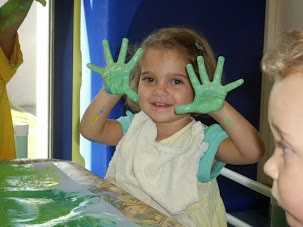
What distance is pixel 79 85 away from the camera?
74.7 inches

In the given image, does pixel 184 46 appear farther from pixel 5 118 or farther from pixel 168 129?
pixel 5 118

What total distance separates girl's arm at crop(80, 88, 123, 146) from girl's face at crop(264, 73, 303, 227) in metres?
0.53

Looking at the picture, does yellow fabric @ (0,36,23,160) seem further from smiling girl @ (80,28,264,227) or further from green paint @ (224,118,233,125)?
green paint @ (224,118,233,125)

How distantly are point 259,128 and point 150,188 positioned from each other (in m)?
1.26

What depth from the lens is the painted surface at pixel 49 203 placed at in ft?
1.95

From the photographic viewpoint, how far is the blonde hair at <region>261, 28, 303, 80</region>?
0.49 meters

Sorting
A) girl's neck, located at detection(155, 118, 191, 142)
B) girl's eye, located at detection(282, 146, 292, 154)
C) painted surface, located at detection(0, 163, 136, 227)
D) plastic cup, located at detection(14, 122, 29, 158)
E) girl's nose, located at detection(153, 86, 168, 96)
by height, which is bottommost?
plastic cup, located at detection(14, 122, 29, 158)

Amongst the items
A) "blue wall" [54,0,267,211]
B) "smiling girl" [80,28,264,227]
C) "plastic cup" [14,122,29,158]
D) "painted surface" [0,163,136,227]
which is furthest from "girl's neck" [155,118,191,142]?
"blue wall" [54,0,267,211]

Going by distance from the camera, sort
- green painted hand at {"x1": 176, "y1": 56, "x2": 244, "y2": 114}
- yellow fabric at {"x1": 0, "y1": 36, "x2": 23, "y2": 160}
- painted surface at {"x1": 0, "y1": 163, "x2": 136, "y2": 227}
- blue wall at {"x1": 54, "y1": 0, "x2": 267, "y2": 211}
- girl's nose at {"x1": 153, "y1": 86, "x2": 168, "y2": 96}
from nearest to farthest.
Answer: painted surface at {"x1": 0, "y1": 163, "x2": 136, "y2": 227} < green painted hand at {"x1": 176, "y1": 56, "x2": 244, "y2": 114} < girl's nose at {"x1": 153, "y1": 86, "x2": 168, "y2": 96} < yellow fabric at {"x1": 0, "y1": 36, "x2": 23, "y2": 160} < blue wall at {"x1": 54, "y1": 0, "x2": 267, "y2": 211}

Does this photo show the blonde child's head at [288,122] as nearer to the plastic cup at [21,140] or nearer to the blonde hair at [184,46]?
the blonde hair at [184,46]

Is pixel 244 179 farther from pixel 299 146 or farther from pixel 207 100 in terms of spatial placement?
pixel 299 146

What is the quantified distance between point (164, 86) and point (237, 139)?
18 cm

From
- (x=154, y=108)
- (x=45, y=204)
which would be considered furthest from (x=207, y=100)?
(x=45, y=204)

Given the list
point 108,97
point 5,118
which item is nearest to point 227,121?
point 108,97
